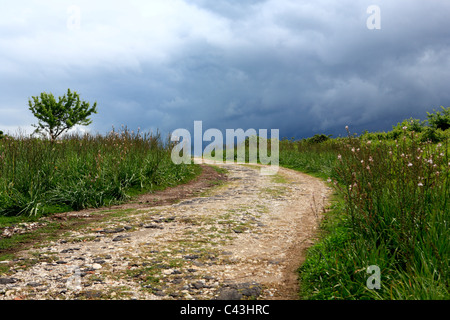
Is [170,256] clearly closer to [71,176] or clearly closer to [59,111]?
[71,176]

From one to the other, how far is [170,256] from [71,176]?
6.59 metres

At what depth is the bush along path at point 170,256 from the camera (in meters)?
4.23

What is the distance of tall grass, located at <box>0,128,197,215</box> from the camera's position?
8820mm

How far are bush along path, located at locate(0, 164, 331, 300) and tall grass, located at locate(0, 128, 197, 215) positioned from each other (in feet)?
3.41

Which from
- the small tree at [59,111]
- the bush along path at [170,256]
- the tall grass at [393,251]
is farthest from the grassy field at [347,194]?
the small tree at [59,111]

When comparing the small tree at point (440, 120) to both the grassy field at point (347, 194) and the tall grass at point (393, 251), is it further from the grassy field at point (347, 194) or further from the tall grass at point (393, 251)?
the tall grass at point (393, 251)

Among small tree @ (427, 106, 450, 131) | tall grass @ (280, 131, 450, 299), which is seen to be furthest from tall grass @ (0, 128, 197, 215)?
small tree @ (427, 106, 450, 131)

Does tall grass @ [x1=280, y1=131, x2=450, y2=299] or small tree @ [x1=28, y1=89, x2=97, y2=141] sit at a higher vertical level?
small tree @ [x1=28, y1=89, x2=97, y2=141]

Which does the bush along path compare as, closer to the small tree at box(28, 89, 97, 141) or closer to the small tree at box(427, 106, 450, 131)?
the small tree at box(427, 106, 450, 131)

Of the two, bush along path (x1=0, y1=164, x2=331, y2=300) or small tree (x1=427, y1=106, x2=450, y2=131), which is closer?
bush along path (x1=0, y1=164, x2=331, y2=300)

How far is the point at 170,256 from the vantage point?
5379 millimetres

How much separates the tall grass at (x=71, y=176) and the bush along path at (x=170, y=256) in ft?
3.41

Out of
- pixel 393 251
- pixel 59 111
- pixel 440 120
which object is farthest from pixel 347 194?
pixel 59 111
